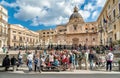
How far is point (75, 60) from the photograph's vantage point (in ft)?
52.7

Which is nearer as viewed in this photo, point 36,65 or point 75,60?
point 36,65

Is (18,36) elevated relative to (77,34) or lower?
lower

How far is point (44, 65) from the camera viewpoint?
14.9 meters

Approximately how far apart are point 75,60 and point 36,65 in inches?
140

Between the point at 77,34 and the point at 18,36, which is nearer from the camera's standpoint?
the point at 77,34

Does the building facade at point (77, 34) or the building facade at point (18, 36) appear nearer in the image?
the building facade at point (18, 36)

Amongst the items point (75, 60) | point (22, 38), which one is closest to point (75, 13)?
point (22, 38)

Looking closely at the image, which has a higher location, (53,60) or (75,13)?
(75,13)

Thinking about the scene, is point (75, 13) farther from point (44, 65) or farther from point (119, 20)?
point (44, 65)

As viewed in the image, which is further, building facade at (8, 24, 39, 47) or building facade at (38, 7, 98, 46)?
building facade at (38, 7, 98, 46)

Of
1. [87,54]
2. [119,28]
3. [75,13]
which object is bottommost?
[87,54]

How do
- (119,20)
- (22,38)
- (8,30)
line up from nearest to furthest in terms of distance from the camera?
(119,20) → (8,30) → (22,38)

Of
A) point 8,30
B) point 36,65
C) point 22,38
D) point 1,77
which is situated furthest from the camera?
point 22,38

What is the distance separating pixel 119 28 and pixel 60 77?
2072cm
